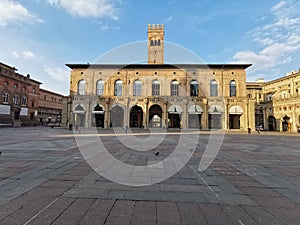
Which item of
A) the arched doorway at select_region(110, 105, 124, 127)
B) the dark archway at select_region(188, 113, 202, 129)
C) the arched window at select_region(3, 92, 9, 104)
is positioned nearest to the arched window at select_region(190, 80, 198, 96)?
the dark archway at select_region(188, 113, 202, 129)

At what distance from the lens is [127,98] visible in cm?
3459

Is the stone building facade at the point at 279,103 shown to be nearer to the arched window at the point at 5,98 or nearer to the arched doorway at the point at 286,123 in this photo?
the arched doorway at the point at 286,123

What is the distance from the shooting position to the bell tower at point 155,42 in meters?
51.2

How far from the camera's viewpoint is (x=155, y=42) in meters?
51.5

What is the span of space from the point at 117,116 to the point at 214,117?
69.5 feet

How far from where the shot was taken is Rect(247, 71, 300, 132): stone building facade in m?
37.0

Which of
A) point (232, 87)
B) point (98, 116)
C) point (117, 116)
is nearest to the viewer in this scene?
point (232, 87)

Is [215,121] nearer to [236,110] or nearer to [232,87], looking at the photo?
[236,110]

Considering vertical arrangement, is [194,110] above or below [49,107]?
below

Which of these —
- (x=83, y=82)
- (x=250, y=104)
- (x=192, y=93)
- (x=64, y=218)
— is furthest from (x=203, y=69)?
(x=64, y=218)

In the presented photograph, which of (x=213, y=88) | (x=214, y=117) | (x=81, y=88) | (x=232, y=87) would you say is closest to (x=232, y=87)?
(x=232, y=87)

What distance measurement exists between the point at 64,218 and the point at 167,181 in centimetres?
263

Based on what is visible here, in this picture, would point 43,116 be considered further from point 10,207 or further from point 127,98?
point 10,207

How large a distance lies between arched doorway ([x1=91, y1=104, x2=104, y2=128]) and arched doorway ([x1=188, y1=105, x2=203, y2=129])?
60.9 ft
